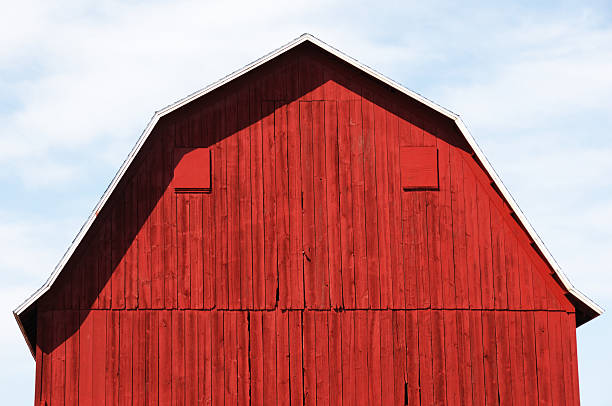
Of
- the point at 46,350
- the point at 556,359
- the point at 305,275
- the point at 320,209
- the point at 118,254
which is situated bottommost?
the point at 556,359

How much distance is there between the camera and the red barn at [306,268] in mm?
20359

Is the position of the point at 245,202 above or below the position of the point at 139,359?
above

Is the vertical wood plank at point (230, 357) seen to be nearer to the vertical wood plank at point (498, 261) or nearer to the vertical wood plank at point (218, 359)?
the vertical wood plank at point (218, 359)

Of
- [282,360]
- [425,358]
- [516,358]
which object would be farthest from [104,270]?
[516,358]

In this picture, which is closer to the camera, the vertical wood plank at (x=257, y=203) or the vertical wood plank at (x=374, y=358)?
the vertical wood plank at (x=374, y=358)

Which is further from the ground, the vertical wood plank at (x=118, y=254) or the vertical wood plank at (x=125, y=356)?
the vertical wood plank at (x=118, y=254)

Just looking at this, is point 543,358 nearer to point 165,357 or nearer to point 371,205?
point 371,205

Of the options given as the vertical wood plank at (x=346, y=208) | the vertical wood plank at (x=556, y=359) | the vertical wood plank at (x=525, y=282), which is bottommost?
the vertical wood plank at (x=556, y=359)

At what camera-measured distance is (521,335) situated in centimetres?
2102

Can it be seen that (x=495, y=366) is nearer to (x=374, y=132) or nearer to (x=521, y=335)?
(x=521, y=335)

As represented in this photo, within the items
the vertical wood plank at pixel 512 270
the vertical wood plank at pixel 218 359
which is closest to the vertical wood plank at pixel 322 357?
the vertical wood plank at pixel 218 359

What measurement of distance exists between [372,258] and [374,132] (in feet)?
8.24

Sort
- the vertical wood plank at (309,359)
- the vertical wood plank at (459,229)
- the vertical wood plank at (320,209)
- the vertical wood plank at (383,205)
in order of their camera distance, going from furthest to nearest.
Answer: the vertical wood plank at (459,229) → the vertical wood plank at (383,205) → the vertical wood plank at (320,209) → the vertical wood plank at (309,359)

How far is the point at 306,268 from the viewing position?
20859 mm
